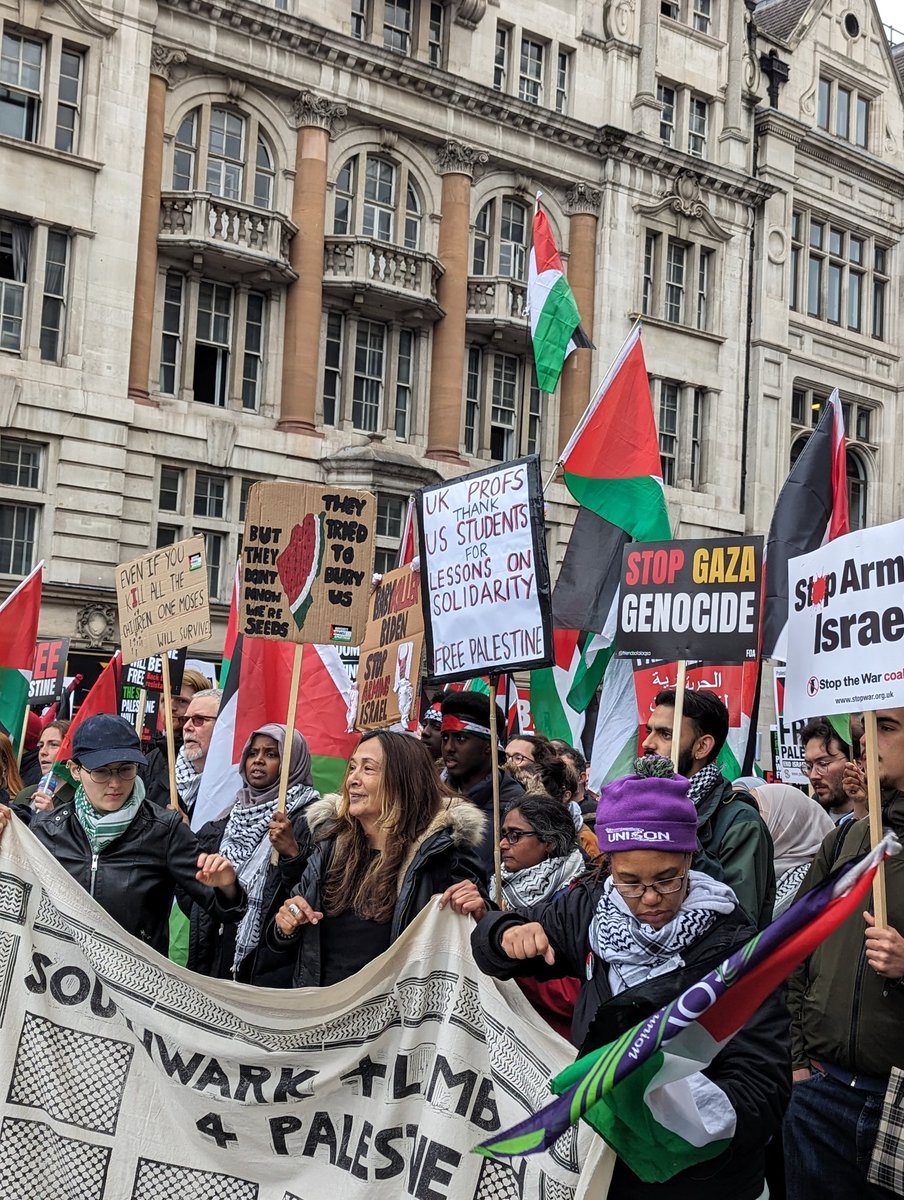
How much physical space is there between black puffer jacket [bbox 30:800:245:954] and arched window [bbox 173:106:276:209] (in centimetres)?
2026

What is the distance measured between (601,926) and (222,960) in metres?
2.79

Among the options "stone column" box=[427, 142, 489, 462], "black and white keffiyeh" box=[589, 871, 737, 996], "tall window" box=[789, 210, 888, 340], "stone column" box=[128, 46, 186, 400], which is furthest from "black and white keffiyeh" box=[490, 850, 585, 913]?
"tall window" box=[789, 210, 888, 340]

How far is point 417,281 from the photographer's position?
26375 millimetres

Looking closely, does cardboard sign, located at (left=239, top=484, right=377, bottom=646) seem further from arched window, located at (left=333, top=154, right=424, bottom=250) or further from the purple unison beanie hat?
arched window, located at (left=333, top=154, right=424, bottom=250)

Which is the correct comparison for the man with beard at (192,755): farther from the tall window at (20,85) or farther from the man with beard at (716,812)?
the tall window at (20,85)

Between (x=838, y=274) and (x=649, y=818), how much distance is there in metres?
34.1

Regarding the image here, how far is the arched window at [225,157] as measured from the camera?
24.4 meters

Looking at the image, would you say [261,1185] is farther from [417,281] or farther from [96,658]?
[417,281]

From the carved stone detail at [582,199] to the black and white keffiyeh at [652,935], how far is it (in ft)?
89.1

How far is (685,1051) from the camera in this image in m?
3.12

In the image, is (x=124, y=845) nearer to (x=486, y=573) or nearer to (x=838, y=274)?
(x=486, y=573)

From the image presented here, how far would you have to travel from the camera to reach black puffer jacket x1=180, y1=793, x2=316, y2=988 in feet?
17.0

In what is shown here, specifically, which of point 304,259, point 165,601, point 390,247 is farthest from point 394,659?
point 390,247

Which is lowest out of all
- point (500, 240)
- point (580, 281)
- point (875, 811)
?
point (875, 811)
